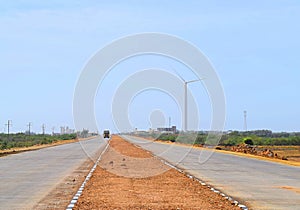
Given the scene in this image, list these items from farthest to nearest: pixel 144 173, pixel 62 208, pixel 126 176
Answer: pixel 144 173, pixel 126 176, pixel 62 208

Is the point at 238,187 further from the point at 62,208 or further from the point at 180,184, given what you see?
the point at 62,208

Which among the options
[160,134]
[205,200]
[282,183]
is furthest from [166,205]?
[160,134]

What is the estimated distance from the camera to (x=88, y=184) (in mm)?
22250

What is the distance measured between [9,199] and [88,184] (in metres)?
5.66

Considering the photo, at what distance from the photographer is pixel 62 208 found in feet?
47.9

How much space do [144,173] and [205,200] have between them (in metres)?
12.1

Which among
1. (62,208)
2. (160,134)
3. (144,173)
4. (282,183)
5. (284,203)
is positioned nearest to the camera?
(62,208)

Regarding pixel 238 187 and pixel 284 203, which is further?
pixel 238 187

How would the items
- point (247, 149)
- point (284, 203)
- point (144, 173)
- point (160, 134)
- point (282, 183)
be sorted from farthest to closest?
point (160, 134) → point (247, 149) → point (144, 173) → point (282, 183) → point (284, 203)

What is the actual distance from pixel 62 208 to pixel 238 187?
27.5ft

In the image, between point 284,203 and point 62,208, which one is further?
point 284,203

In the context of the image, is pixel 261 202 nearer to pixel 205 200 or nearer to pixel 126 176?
pixel 205 200

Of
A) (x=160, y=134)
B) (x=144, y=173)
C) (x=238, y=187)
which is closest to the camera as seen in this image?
(x=238, y=187)

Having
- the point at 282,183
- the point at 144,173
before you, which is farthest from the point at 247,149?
the point at 282,183
